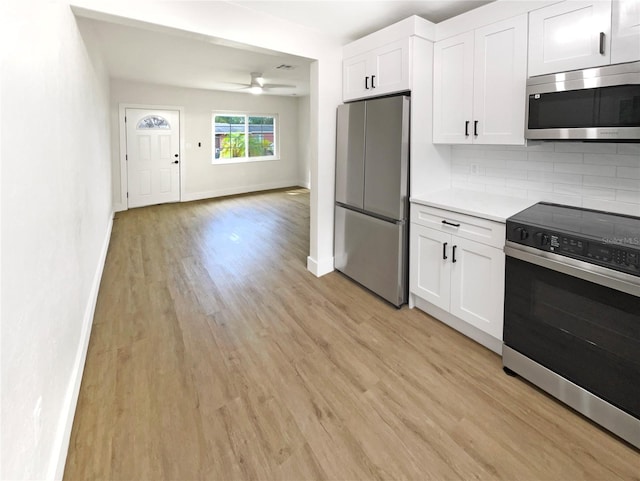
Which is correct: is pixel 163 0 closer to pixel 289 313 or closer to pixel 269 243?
pixel 289 313

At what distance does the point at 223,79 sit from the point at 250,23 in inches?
155

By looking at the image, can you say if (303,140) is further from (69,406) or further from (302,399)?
(69,406)

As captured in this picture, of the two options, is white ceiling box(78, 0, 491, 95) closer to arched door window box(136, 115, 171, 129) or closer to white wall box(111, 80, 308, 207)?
white wall box(111, 80, 308, 207)

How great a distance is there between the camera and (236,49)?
4.36m

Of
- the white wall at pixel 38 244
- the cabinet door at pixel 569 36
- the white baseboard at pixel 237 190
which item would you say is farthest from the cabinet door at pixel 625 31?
the white baseboard at pixel 237 190

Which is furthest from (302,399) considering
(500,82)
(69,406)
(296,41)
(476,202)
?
(296,41)

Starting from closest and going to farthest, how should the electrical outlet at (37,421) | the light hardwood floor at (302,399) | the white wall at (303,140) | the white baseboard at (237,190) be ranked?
the electrical outlet at (37,421) → the light hardwood floor at (302,399) → the white baseboard at (237,190) → the white wall at (303,140)

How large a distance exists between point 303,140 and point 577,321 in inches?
334

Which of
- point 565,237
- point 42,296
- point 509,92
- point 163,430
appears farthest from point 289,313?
point 509,92

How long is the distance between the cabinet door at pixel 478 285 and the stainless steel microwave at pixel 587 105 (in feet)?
2.56

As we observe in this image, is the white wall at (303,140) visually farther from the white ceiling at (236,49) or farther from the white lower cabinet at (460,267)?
the white lower cabinet at (460,267)

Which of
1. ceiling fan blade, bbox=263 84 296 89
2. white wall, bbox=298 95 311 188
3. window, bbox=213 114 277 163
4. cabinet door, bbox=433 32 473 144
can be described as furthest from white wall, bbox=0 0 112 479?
white wall, bbox=298 95 311 188

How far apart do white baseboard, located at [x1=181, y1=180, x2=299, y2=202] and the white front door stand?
34 cm

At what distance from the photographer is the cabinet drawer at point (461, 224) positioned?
219cm
